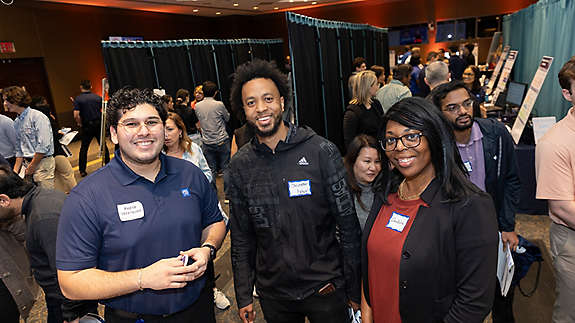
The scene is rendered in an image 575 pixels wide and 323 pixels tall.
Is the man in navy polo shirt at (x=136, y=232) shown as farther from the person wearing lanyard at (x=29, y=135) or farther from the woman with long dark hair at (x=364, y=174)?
the person wearing lanyard at (x=29, y=135)

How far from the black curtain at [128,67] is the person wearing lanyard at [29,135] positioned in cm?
113

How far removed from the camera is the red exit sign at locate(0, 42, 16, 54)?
780 centimetres

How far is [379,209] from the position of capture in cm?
133

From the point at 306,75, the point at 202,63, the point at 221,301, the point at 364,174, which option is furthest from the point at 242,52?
the point at 364,174

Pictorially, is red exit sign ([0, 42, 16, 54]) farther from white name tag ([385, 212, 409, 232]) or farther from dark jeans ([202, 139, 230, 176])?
white name tag ([385, 212, 409, 232])

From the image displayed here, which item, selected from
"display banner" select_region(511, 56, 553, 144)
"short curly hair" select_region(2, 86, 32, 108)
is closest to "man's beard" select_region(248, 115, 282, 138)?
"display banner" select_region(511, 56, 553, 144)

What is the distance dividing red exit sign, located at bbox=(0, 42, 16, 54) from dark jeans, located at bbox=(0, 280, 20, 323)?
8.31 metres

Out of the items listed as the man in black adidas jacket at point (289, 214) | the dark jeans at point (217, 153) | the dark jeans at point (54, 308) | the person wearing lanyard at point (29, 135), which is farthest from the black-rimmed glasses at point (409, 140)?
the person wearing lanyard at point (29, 135)

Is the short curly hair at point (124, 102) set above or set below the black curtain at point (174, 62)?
below

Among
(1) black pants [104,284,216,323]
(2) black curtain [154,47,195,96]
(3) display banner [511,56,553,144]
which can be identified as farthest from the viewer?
(2) black curtain [154,47,195,96]

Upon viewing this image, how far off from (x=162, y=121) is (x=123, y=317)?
29.9 inches

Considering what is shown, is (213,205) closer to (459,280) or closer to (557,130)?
(459,280)

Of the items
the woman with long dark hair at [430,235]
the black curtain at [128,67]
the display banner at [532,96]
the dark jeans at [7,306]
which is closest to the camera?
the woman with long dark hair at [430,235]

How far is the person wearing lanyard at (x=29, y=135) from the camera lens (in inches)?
156
